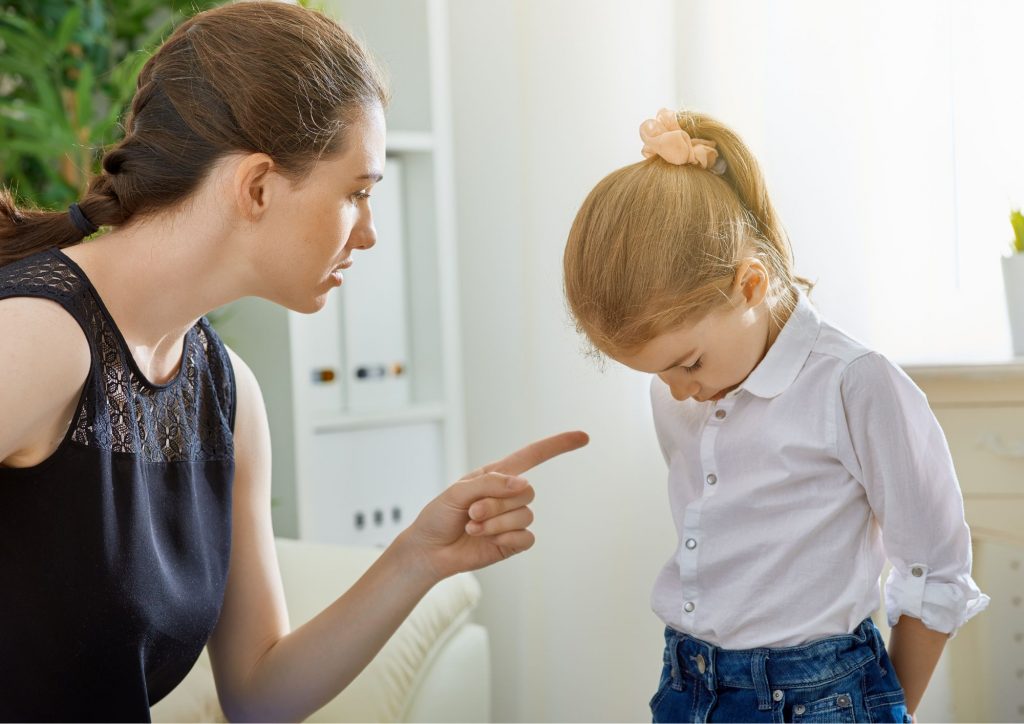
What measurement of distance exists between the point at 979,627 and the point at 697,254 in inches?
44.5

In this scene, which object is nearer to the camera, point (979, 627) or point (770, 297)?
point (770, 297)

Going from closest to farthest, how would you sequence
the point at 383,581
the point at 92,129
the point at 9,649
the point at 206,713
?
the point at 9,649 → the point at 383,581 → the point at 206,713 → the point at 92,129

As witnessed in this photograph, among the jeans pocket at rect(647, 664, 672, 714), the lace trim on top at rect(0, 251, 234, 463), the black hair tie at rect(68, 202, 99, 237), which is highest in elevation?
the black hair tie at rect(68, 202, 99, 237)

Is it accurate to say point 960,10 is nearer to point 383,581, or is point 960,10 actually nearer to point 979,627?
point 979,627

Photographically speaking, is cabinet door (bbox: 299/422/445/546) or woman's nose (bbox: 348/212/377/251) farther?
cabinet door (bbox: 299/422/445/546)

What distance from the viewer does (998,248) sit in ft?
5.98

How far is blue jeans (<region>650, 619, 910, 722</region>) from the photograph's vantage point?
108 centimetres

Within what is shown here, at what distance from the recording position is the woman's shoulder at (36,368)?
0.97 meters

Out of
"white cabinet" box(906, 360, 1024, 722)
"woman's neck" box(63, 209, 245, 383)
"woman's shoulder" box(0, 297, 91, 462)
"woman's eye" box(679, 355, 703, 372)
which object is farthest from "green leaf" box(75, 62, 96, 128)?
"white cabinet" box(906, 360, 1024, 722)

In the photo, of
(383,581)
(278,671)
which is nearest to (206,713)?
(278,671)

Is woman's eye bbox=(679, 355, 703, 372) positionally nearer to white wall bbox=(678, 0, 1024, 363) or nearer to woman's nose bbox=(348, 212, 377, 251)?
woman's nose bbox=(348, 212, 377, 251)

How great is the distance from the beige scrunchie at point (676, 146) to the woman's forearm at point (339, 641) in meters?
→ 0.51

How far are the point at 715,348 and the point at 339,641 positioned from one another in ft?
1.78

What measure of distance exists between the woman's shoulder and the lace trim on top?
12mm
